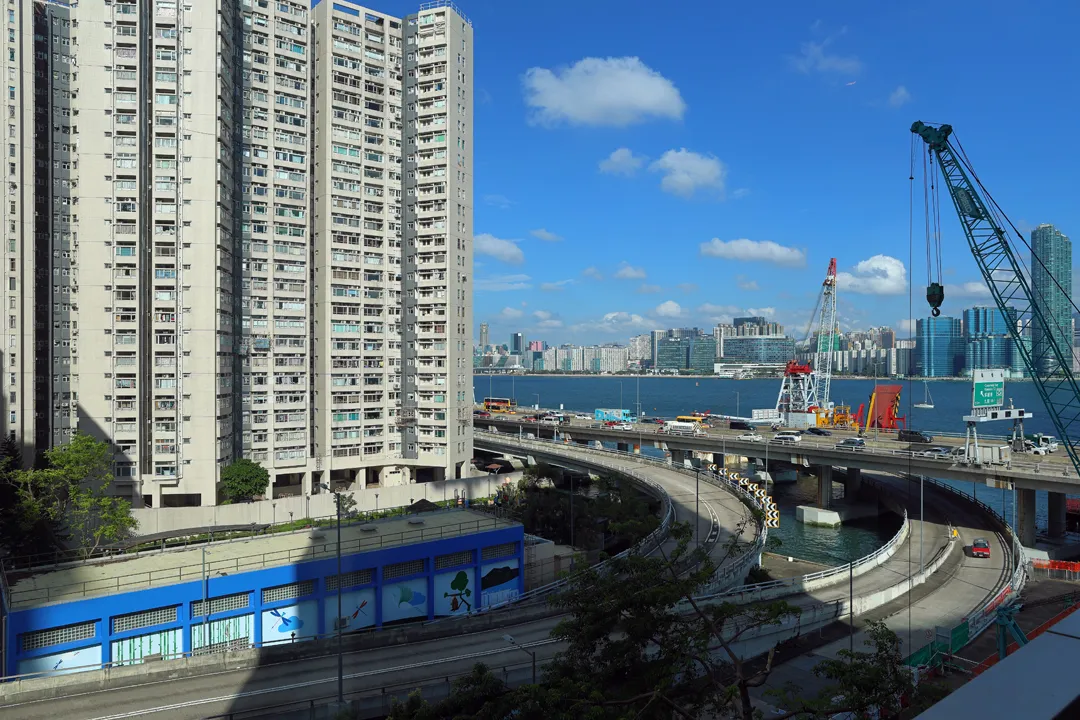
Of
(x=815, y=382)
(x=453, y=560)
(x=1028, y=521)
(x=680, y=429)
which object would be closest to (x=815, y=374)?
(x=815, y=382)

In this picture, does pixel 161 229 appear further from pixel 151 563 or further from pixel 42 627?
pixel 42 627

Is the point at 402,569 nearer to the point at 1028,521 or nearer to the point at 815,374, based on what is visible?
the point at 1028,521

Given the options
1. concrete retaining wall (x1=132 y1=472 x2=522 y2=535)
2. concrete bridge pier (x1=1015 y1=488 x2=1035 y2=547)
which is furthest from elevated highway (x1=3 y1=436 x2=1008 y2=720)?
concrete retaining wall (x1=132 y1=472 x2=522 y2=535)

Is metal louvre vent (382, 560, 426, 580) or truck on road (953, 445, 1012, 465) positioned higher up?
truck on road (953, 445, 1012, 465)

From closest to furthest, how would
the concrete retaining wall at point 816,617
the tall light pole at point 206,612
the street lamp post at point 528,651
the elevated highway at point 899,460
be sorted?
1. the street lamp post at point 528,651
2. the concrete retaining wall at point 816,617
3. the tall light pole at point 206,612
4. the elevated highway at point 899,460

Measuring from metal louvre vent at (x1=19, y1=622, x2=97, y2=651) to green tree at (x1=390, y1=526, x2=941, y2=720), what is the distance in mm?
13630

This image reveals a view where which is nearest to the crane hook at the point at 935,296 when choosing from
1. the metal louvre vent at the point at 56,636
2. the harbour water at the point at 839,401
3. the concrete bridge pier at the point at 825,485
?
the harbour water at the point at 839,401

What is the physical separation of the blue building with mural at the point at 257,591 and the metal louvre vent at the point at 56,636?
3 cm

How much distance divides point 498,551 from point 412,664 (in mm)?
9801

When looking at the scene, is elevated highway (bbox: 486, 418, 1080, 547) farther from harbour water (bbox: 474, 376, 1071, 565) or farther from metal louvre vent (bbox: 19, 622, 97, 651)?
metal louvre vent (bbox: 19, 622, 97, 651)

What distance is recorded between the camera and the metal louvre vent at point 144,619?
21141 millimetres

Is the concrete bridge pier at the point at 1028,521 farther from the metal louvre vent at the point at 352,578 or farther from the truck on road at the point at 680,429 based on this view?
the metal louvre vent at the point at 352,578

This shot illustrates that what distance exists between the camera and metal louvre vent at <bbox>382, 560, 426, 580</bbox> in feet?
83.7

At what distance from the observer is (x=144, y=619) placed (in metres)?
21.6
